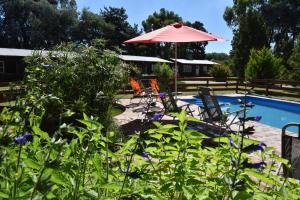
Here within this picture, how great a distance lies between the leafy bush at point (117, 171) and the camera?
1.14 meters

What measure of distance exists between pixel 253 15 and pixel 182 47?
24089mm

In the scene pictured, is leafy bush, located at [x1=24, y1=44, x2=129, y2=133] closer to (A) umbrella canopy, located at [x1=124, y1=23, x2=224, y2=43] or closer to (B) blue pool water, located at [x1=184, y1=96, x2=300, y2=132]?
(A) umbrella canopy, located at [x1=124, y1=23, x2=224, y2=43]

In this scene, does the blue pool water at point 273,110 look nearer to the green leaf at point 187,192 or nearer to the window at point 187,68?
the green leaf at point 187,192

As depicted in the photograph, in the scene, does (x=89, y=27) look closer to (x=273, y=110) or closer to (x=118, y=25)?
(x=118, y=25)

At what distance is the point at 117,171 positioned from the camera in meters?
1.85

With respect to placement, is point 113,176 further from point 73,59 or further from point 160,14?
point 160,14

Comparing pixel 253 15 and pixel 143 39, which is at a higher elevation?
pixel 253 15

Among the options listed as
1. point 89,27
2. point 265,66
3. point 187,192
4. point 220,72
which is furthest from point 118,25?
point 187,192

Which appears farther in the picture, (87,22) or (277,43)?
(87,22)

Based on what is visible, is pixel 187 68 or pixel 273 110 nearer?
pixel 273 110

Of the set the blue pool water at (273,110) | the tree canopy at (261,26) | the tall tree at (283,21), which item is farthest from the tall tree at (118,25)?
the blue pool water at (273,110)

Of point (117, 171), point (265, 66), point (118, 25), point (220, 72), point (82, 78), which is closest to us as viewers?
point (117, 171)

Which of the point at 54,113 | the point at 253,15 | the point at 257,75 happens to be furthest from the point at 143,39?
the point at 253,15

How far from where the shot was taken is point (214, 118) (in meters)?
8.24
